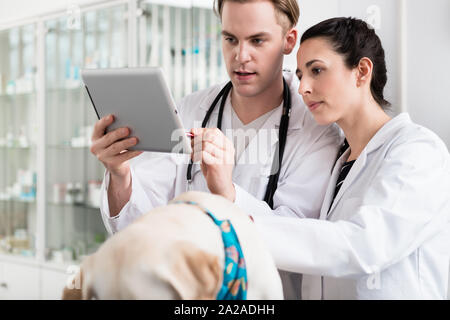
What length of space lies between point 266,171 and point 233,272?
0.78 m

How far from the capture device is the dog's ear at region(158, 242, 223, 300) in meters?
0.65

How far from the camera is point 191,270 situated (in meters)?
0.66

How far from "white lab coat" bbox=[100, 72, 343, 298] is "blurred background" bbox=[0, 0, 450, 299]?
1159 mm

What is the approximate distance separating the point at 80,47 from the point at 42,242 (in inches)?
54.9

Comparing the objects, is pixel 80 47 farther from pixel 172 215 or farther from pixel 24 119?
pixel 172 215

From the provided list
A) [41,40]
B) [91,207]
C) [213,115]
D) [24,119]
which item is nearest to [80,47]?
[41,40]

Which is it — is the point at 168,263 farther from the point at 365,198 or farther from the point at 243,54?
the point at 243,54

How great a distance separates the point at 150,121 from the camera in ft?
4.10

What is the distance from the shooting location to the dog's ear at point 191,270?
2.13 ft

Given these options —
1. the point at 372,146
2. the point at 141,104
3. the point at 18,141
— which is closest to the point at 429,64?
the point at 372,146

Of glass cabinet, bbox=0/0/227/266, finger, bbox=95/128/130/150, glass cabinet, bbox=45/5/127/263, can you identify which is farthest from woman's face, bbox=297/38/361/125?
A: glass cabinet, bbox=45/5/127/263

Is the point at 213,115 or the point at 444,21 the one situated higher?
the point at 444,21

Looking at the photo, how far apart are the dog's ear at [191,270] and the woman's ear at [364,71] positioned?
88 centimetres

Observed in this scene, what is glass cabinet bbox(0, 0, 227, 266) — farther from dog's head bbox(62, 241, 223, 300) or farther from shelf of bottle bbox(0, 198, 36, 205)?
dog's head bbox(62, 241, 223, 300)
